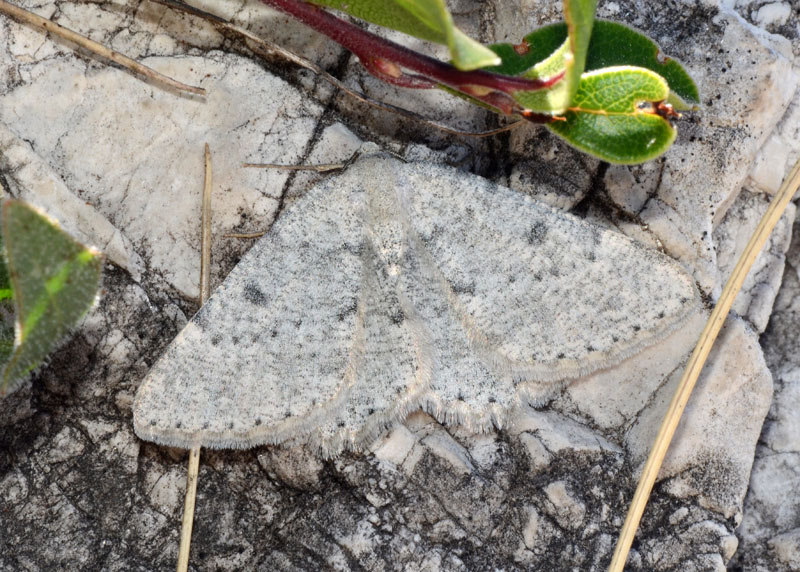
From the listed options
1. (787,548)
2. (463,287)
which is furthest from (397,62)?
(787,548)

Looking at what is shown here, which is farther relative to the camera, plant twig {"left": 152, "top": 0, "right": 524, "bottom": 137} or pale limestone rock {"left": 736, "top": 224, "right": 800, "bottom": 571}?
plant twig {"left": 152, "top": 0, "right": 524, "bottom": 137}

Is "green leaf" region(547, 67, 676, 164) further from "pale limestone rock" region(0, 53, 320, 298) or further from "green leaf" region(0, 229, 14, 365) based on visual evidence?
"green leaf" region(0, 229, 14, 365)

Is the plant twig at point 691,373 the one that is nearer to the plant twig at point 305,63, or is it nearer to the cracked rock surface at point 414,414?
the cracked rock surface at point 414,414

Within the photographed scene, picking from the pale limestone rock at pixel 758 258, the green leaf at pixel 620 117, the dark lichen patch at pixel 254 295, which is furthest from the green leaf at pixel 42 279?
the pale limestone rock at pixel 758 258

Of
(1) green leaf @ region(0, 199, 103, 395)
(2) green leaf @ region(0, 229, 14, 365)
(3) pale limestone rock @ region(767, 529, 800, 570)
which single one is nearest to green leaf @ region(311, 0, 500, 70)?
(1) green leaf @ region(0, 199, 103, 395)

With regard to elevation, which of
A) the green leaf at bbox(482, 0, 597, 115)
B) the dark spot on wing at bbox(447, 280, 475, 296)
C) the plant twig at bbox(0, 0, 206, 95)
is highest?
the green leaf at bbox(482, 0, 597, 115)

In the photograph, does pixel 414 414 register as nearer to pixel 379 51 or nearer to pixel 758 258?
pixel 379 51

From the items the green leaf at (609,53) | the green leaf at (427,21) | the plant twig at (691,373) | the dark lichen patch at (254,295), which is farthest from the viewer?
the dark lichen patch at (254,295)
